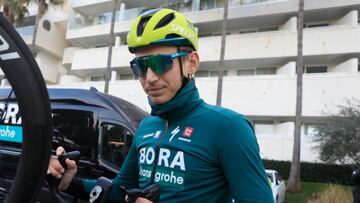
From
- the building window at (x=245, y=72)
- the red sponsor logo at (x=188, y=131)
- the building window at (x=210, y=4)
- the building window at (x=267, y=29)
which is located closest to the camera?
the red sponsor logo at (x=188, y=131)

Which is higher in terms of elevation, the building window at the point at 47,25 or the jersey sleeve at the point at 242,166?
the building window at the point at 47,25

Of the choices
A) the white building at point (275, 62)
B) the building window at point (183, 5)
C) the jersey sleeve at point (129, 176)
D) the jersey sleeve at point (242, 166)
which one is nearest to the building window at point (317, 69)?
the white building at point (275, 62)

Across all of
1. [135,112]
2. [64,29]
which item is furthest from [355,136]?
[64,29]

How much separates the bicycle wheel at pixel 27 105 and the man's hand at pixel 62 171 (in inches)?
27.3

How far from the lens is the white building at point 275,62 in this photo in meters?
19.5

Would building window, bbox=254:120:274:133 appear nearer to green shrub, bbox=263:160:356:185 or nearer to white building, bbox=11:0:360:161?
white building, bbox=11:0:360:161

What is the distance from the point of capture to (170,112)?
1.70 m

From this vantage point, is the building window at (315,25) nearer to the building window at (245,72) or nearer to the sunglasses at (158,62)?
the building window at (245,72)

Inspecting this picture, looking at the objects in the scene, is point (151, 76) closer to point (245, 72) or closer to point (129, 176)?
point (129, 176)

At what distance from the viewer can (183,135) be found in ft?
5.29

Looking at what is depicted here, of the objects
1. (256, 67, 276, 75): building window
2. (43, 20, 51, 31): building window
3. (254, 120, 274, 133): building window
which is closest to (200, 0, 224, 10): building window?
(256, 67, 276, 75): building window

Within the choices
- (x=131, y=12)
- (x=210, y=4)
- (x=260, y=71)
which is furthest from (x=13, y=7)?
(x=260, y=71)

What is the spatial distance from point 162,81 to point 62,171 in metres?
0.63

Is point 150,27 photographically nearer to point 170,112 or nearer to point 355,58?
point 170,112
